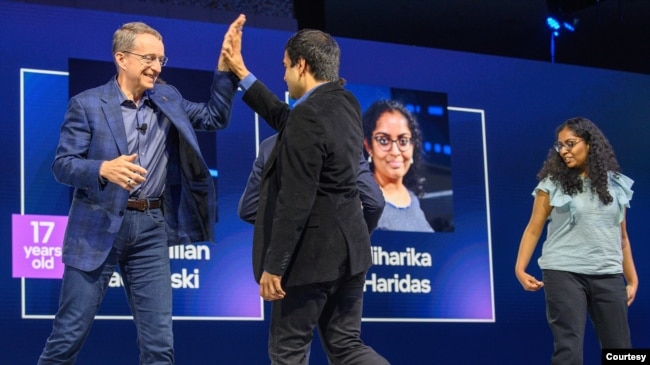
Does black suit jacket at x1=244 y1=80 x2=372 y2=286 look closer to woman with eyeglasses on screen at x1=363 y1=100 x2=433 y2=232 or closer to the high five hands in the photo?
the high five hands

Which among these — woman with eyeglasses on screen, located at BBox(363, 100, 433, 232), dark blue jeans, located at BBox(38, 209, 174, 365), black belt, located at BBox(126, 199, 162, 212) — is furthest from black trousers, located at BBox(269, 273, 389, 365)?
woman with eyeglasses on screen, located at BBox(363, 100, 433, 232)

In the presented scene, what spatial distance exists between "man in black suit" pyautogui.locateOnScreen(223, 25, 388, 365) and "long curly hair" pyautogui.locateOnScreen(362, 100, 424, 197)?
3.13 meters

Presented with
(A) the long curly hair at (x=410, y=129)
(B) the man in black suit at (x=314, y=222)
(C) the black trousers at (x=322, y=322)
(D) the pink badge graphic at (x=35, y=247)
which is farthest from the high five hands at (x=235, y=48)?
(A) the long curly hair at (x=410, y=129)

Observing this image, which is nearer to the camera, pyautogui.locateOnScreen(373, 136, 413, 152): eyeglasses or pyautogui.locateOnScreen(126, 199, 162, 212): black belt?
pyautogui.locateOnScreen(126, 199, 162, 212): black belt

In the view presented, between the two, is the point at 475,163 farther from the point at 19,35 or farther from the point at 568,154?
the point at 19,35

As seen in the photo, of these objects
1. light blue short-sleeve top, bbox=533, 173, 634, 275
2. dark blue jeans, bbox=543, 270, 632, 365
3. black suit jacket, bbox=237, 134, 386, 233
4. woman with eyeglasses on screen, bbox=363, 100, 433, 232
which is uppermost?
woman with eyeglasses on screen, bbox=363, 100, 433, 232

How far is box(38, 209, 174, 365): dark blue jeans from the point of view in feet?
10.9

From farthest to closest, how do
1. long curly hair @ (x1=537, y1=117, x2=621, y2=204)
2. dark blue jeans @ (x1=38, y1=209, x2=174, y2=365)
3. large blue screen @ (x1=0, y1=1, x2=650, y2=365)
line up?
large blue screen @ (x1=0, y1=1, x2=650, y2=365) → long curly hair @ (x1=537, y1=117, x2=621, y2=204) → dark blue jeans @ (x1=38, y1=209, x2=174, y2=365)

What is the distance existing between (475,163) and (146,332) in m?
3.72

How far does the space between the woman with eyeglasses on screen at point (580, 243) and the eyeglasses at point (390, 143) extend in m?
1.85

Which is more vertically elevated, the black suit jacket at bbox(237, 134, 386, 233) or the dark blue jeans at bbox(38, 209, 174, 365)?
the black suit jacket at bbox(237, 134, 386, 233)

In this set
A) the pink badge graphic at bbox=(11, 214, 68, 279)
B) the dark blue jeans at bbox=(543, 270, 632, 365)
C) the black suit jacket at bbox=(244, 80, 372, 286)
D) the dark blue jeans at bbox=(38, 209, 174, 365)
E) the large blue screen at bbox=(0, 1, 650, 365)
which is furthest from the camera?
the large blue screen at bbox=(0, 1, 650, 365)

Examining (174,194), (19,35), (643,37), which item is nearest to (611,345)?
(174,194)

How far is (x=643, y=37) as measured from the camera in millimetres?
9102
